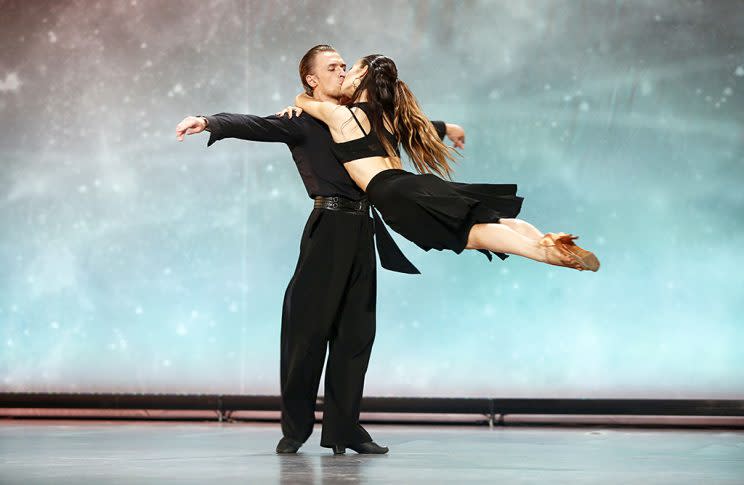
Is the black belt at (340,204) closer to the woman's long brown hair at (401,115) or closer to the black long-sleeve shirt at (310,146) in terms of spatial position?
the black long-sleeve shirt at (310,146)

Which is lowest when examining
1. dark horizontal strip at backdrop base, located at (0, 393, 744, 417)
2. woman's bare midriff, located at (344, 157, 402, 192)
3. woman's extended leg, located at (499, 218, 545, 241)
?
dark horizontal strip at backdrop base, located at (0, 393, 744, 417)

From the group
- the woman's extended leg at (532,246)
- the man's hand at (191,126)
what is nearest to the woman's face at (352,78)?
the man's hand at (191,126)

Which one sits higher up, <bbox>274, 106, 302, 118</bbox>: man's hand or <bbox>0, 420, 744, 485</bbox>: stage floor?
<bbox>274, 106, 302, 118</bbox>: man's hand

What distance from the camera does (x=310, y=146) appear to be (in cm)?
347

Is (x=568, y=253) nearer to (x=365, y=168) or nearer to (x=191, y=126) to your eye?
(x=365, y=168)

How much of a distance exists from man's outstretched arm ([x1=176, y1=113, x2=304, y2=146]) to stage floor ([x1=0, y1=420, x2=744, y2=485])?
1122 mm

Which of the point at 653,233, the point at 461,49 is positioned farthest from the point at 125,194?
the point at 653,233

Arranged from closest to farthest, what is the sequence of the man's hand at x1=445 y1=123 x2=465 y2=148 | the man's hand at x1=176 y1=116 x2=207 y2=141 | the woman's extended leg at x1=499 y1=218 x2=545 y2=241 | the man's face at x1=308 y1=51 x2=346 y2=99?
the woman's extended leg at x1=499 y1=218 x2=545 y2=241 < the man's hand at x1=176 y1=116 x2=207 y2=141 < the man's face at x1=308 y1=51 x2=346 y2=99 < the man's hand at x1=445 y1=123 x2=465 y2=148

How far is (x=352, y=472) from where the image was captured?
8.71 ft

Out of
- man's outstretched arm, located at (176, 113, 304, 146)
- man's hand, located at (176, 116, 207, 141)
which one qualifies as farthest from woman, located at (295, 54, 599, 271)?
man's hand, located at (176, 116, 207, 141)

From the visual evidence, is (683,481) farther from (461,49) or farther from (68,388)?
(68,388)

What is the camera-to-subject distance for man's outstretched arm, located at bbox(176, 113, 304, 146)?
318 centimetres

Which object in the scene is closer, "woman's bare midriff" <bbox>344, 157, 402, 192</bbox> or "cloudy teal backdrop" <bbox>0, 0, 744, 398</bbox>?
"woman's bare midriff" <bbox>344, 157, 402, 192</bbox>

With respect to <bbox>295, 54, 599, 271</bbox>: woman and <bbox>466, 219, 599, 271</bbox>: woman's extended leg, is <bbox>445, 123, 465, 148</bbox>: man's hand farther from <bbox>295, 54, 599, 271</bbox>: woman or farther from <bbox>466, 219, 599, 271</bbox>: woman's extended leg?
<bbox>466, 219, 599, 271</bbox>: woman's extended leg
